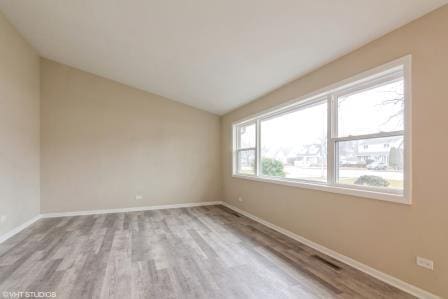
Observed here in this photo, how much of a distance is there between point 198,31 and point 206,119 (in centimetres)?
350

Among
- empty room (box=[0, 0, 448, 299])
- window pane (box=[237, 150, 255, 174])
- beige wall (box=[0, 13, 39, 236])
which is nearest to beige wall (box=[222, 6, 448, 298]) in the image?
empty room (box=[0, 0, 448, 299])

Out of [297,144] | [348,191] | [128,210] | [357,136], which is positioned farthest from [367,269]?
[128,210]

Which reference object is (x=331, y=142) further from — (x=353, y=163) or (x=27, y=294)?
(x=27, y=294)

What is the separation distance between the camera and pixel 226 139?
614 cm

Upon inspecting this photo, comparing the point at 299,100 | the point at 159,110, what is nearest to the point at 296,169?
the point at 299,100

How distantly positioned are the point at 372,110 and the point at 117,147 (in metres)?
5.10

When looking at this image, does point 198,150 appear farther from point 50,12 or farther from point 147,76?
point 50,12

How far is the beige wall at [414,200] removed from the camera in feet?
6.29

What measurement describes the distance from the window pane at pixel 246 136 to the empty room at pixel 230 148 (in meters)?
0.05

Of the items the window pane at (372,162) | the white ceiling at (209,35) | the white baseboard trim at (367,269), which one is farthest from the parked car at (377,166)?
the white ceiling at (209,35)

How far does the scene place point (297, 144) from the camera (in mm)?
3758

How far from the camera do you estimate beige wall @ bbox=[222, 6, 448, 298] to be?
1.92 metres

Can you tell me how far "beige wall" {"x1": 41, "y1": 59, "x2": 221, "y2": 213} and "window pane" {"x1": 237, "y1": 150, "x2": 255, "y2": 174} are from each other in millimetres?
892

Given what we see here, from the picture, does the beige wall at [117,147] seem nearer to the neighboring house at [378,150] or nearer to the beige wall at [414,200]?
the beige wall at [414,200]
